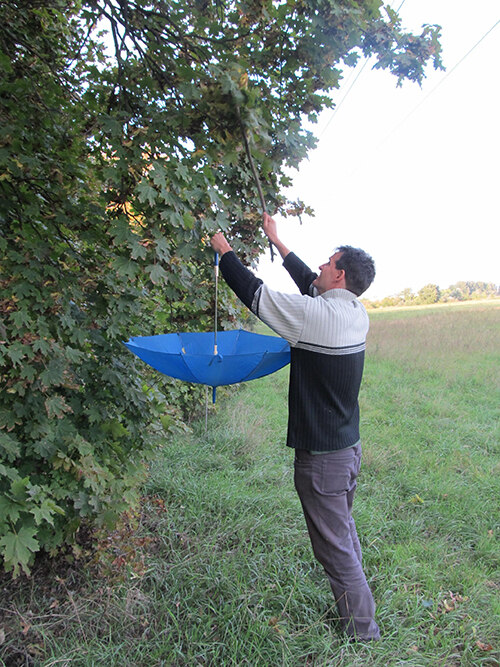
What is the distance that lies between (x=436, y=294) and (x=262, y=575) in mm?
48823

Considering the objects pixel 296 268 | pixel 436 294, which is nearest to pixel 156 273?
pixel 296 268

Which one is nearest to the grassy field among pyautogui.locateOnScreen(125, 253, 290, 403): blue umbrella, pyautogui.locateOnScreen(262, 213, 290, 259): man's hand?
pyautogui.locateOnScreen(125, 253, 290, 403): blue umbrella

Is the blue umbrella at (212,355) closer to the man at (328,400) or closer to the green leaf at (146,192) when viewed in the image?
the man at (328,400)

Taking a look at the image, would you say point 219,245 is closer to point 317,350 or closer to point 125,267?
point 125,267

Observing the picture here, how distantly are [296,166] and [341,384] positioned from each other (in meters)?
1.16

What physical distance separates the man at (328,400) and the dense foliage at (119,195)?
0.40 metres

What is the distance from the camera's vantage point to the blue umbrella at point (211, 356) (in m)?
1.92

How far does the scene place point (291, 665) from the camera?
182 centimetres

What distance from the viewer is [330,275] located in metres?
2.04

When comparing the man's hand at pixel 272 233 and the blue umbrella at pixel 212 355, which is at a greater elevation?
the man's hand at pixel 272 233

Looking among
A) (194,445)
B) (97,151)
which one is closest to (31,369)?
(97,151)

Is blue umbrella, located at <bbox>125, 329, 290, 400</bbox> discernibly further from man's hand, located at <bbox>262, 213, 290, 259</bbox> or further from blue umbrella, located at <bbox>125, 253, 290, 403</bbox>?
man's hand, located at <bbox>262, 213, 290, 259</bbox>

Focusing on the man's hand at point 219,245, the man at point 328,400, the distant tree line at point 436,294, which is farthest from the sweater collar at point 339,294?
the distant tree line at point 436,294

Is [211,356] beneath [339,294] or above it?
beneath
